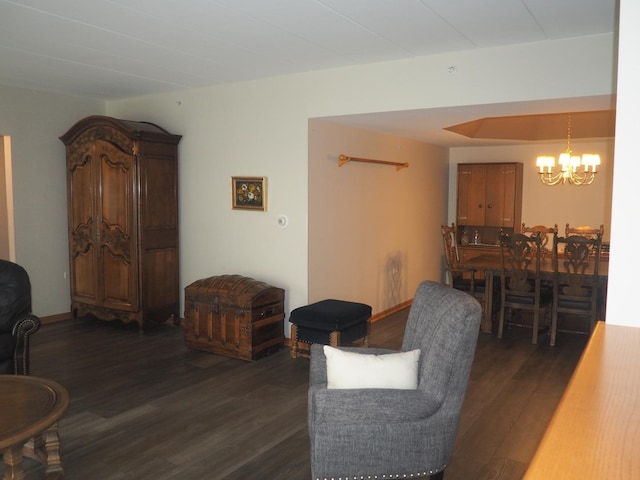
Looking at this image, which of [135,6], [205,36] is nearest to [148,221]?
[205,36]

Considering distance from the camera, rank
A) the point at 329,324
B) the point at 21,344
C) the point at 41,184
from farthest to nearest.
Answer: the point at 41,184
the point at 329,324
the point at 21,344

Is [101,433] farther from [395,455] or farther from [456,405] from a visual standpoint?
[456,405]

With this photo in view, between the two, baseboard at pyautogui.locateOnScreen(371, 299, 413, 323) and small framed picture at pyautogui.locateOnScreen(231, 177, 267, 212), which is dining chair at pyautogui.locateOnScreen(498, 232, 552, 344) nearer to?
baseboard at pyautogui.locateOnScreen(371, 299, 413, 323)

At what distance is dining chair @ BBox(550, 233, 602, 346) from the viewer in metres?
5.00

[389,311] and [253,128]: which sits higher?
[253,128]

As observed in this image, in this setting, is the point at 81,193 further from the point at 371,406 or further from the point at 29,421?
the point at 371,406

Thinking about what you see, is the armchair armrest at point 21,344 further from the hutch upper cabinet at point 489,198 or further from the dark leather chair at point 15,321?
the hutch upper cabinet at point 489,198

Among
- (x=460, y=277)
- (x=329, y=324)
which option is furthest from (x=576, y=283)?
(x=329, y=324)

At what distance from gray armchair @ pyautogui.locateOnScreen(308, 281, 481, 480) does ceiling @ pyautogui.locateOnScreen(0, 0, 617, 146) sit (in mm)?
1831

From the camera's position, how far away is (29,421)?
7.21 ft

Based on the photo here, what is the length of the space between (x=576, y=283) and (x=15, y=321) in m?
4.63

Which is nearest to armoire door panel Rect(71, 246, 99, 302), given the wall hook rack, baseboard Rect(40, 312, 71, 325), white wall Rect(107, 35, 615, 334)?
baseboard Rect(40, 312, 71, 325)

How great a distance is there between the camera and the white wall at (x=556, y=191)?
7.09 meters

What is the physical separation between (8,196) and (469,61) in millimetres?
4605
